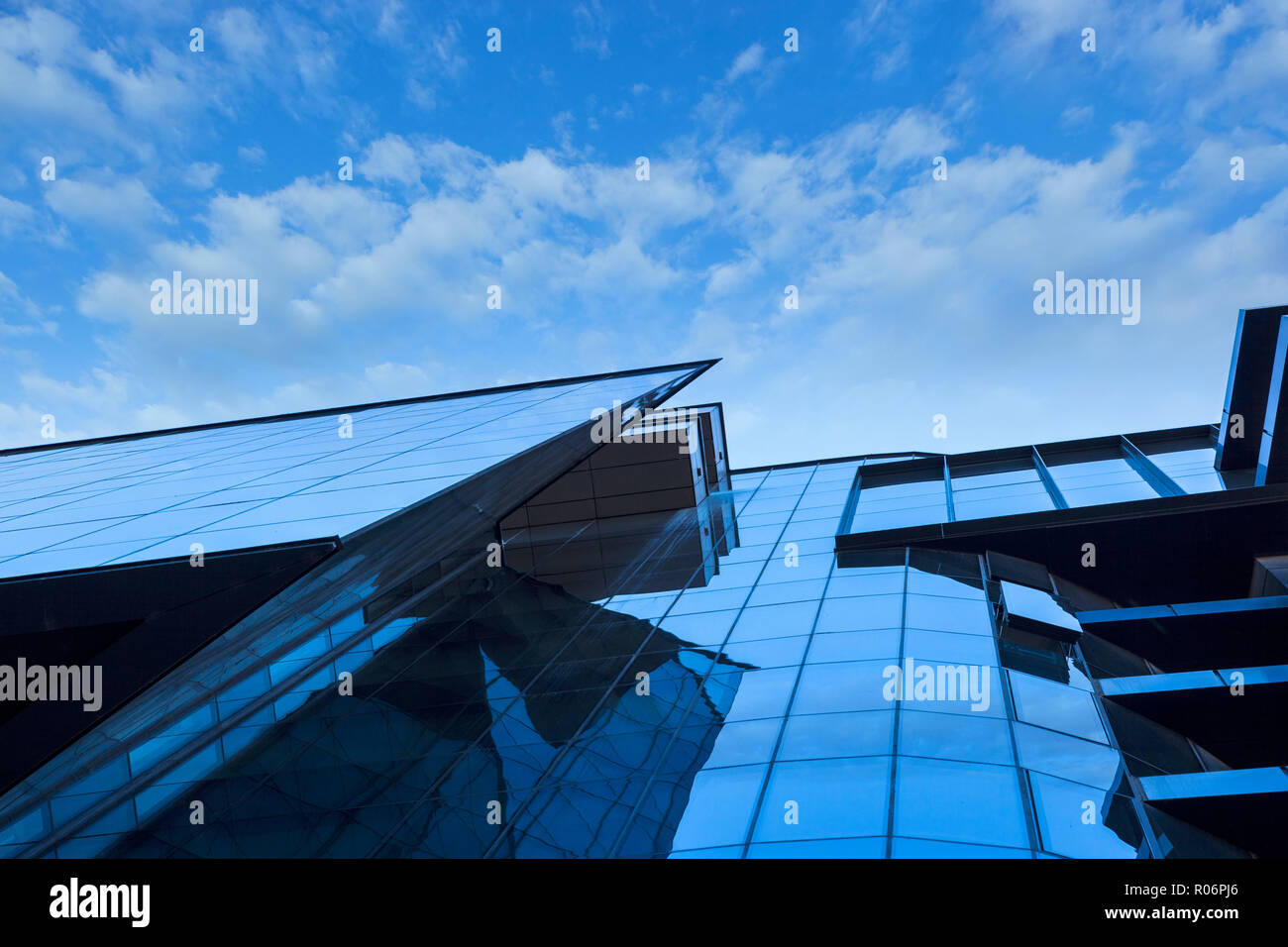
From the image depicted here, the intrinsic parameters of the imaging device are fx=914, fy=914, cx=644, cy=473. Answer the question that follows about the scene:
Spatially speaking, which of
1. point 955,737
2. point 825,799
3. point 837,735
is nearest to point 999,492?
point 955,737

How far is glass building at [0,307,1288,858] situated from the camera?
7.84 m

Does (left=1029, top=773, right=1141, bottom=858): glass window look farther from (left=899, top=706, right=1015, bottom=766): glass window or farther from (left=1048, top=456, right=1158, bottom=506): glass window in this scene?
(left=1048, top=456, right=1158, bottom=506): glass window

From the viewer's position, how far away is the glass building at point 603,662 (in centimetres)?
784

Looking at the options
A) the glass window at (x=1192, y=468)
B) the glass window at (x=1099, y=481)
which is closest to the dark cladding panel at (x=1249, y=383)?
the glass window at (x=1192, y=468)

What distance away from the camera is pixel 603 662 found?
1369 centimetres

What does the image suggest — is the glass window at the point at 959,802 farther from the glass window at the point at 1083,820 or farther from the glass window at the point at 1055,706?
the glass window at the point at 1055,706

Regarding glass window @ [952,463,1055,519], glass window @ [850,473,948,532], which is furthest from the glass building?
glass window @ [850,473,948,532]

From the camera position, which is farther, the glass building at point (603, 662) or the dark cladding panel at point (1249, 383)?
the dark cladding panel at point (1249, 383)
